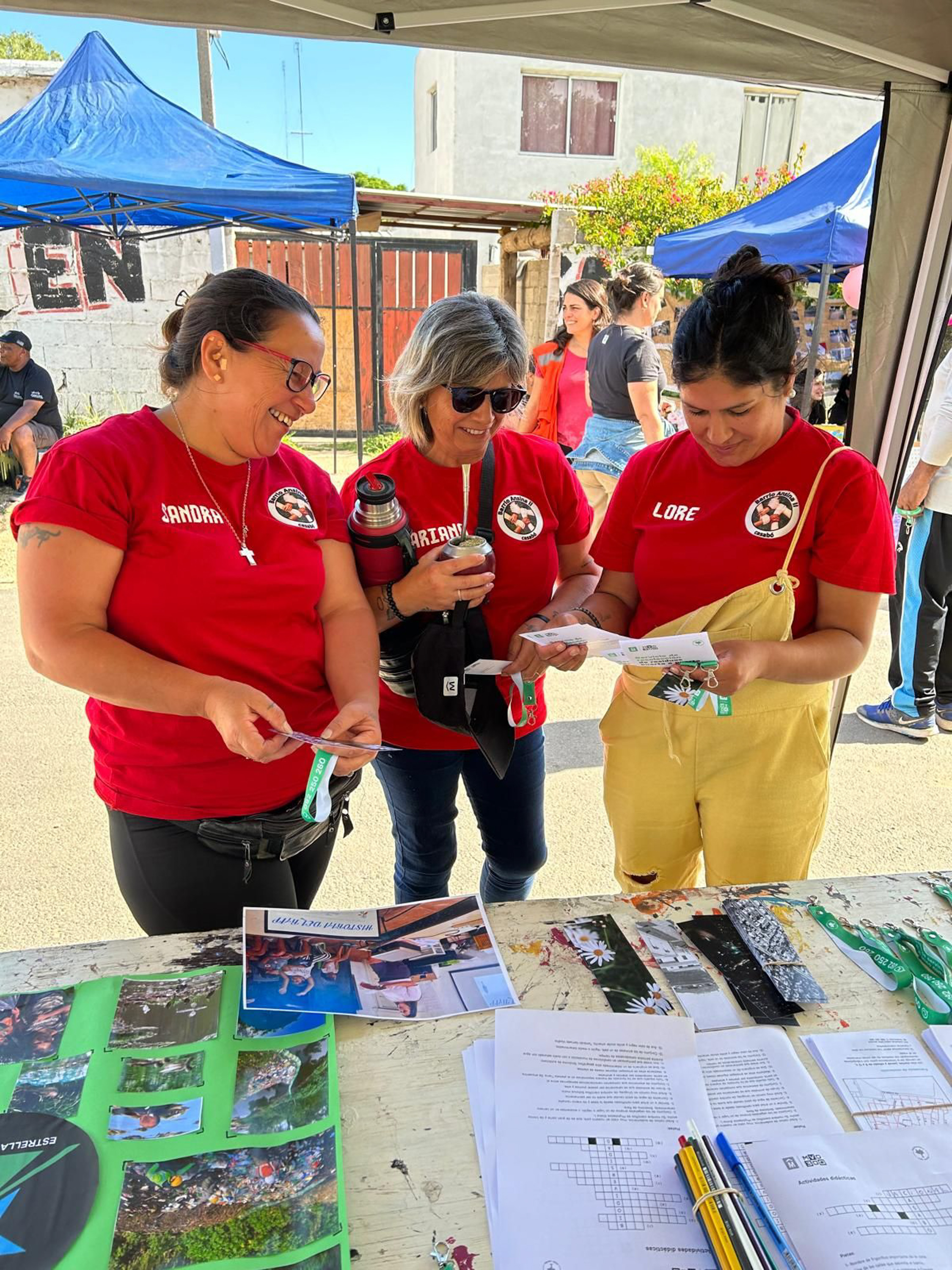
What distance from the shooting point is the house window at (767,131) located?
53.4 feet

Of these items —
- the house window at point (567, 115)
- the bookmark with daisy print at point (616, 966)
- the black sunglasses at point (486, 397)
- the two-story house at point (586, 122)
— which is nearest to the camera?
the bookmark with daisy print at point (616, 966)

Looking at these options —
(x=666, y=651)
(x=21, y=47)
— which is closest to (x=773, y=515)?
(x=666, y=651)

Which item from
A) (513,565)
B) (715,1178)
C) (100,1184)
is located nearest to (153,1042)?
(100,1184)

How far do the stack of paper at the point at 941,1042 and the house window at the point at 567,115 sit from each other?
1757cm

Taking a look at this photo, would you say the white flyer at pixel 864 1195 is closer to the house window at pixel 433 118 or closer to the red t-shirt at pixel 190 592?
the red t-shirt at pixel 190 592

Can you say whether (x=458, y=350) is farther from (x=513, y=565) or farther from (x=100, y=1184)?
(x=100, y=1184)

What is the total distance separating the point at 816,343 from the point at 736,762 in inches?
307

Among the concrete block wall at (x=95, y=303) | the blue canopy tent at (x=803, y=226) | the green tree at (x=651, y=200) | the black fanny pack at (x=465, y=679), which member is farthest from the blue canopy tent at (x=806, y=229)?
the black fanny pack at (x=465, y=679)

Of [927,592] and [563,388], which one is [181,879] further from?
[563,388]

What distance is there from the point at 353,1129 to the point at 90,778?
117 inches

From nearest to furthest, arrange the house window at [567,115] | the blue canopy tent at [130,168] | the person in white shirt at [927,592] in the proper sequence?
1. the person in white shirt at [927,592]
2. the blue canopy tent at [130,168]
3. the house window at [567,115]

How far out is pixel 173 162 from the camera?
5.82m

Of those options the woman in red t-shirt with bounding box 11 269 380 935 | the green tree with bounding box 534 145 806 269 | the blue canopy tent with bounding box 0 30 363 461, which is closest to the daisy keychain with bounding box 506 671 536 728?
the woman in red t-shirt with bounding box 11 269 380 935

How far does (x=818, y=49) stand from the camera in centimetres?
215
